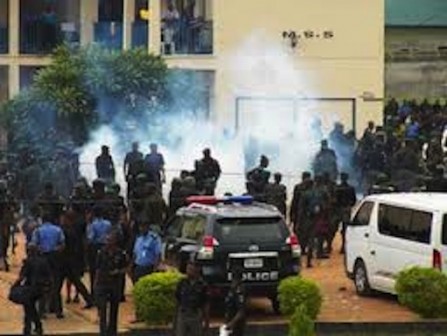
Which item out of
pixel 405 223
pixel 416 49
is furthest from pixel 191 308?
pixel 416 49

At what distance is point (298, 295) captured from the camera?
19.8 m

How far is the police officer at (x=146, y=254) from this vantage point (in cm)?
2050

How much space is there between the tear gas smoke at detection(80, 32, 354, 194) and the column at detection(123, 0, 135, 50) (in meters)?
3.14

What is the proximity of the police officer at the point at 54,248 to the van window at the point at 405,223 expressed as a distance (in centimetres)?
492

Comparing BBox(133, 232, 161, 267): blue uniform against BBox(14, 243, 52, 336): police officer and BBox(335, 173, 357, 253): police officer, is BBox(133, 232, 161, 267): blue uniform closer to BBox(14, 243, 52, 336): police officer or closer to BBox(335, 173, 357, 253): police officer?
BBox(14, 243, 52, 336): police officer

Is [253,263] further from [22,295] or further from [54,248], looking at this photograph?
[22,295]

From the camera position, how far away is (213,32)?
133ft

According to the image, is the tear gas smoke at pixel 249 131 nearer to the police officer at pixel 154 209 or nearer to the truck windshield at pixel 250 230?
the police officer at pixel 154 209

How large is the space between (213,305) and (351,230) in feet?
11.0

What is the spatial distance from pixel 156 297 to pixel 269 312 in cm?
234

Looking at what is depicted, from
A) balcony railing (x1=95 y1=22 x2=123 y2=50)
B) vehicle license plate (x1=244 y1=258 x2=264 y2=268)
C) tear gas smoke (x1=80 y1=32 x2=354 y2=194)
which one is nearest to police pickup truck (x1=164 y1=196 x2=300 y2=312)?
vehicle license plate (x1=244 y1=258 x2=264 y2=268)

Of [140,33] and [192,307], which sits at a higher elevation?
[140,33]

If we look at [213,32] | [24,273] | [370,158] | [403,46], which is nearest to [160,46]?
[213,32]

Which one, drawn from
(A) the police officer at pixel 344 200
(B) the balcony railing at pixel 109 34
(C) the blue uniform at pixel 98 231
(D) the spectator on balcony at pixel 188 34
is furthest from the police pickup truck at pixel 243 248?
(B) the balcony railing at pixel 109 34
